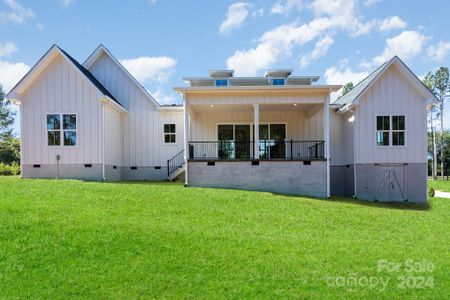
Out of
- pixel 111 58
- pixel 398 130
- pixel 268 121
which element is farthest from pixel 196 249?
pixel 111 58

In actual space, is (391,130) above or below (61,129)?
below

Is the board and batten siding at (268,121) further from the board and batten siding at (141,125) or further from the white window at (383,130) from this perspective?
the white window at (383,130)

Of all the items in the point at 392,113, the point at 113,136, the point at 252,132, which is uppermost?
the point at 392,113

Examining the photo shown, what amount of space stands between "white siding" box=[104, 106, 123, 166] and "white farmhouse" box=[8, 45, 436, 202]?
8cm

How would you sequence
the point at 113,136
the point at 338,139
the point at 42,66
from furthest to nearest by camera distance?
1. the point at 338,139
2. the point at 113,136
3. the point at 42,66

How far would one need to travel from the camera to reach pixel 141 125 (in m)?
20.7

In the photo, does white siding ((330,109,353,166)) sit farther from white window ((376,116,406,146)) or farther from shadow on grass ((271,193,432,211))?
shadow on grass ((271,193,432,211))

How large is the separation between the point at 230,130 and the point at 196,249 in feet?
43.9

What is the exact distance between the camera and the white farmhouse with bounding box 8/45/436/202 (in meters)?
17.2

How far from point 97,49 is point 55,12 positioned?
2612mm

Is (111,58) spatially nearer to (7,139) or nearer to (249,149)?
(249,149)

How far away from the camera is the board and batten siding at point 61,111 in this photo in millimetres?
17266

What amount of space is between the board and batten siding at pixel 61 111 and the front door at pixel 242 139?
7.32 meters

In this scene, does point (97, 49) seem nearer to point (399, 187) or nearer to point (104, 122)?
point (104, 122)
